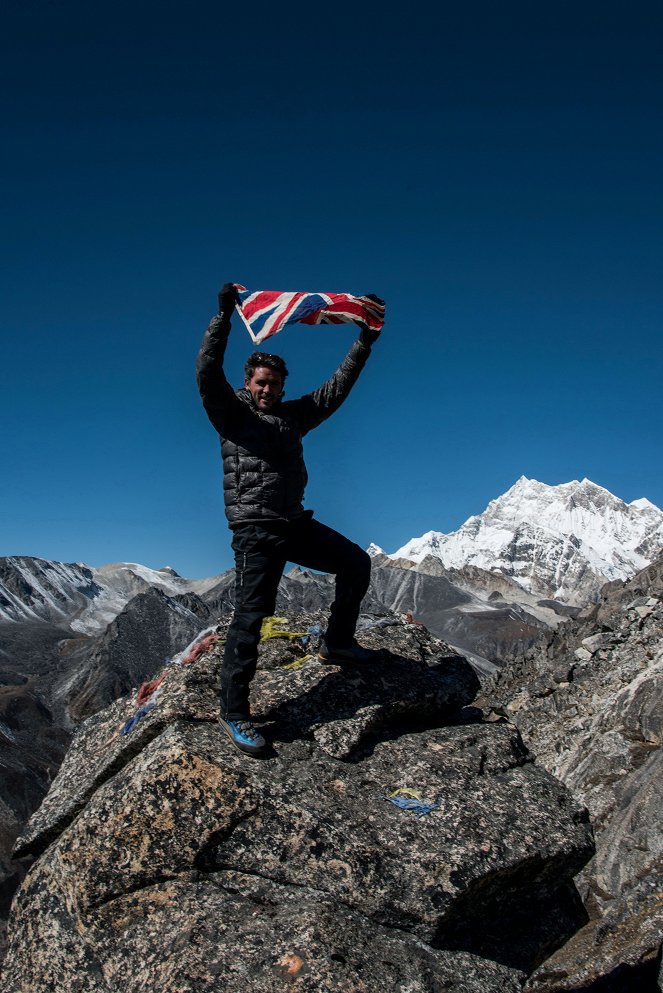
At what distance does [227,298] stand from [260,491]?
227cm

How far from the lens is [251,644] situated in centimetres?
870

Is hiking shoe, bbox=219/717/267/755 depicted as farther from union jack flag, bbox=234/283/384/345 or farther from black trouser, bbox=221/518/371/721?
union jack flag, bbox=234/283/384/345

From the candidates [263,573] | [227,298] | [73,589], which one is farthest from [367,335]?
[73,589]

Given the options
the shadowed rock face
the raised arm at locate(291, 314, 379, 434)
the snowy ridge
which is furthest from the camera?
the snowy ridge

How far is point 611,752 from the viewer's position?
1670 centimetres

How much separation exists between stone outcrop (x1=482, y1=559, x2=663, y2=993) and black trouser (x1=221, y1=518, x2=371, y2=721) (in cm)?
451

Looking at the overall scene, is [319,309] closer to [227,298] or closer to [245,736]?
[227,298]

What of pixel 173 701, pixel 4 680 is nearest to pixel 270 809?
pixel 173 701

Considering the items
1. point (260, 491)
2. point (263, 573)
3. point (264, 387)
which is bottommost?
point (263, 573)

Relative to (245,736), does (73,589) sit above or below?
above

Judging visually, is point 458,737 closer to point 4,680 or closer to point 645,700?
point 645,700

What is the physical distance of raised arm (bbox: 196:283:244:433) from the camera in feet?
27.4

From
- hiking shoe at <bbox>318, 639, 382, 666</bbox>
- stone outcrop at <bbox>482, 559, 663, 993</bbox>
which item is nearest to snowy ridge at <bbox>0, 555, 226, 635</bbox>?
stone outcrop at <bbox>482, 559, 663, 993</bbox>

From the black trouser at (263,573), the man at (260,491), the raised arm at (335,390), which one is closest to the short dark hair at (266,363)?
the man at (260,491)
